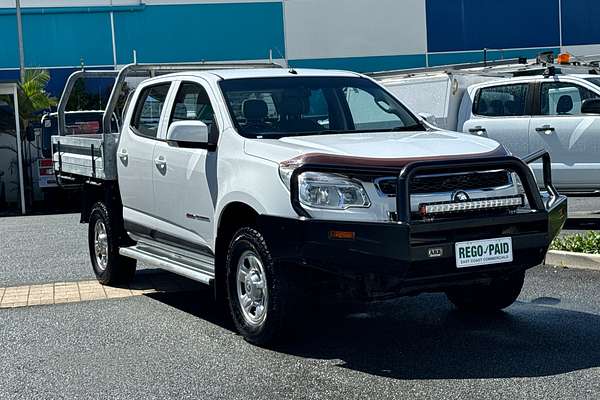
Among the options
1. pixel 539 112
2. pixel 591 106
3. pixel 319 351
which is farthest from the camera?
pixel 539 112

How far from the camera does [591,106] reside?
11.9 metres

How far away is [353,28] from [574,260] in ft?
77.2

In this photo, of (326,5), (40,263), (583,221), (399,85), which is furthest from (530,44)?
(40,263)

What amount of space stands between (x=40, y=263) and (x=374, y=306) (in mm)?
4783

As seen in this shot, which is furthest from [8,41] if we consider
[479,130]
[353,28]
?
[479,130]

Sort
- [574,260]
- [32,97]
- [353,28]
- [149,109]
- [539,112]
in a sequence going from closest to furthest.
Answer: [149,109] → [574,260] → [539,112] → [32,97] → [353,28]

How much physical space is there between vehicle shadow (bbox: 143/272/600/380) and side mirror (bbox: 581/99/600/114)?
4858 mm

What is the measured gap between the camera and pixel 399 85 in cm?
1541

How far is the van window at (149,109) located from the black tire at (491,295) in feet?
9.66

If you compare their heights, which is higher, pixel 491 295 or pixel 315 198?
pixel 315 198

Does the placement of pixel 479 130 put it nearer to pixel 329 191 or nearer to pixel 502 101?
pixel 502 101

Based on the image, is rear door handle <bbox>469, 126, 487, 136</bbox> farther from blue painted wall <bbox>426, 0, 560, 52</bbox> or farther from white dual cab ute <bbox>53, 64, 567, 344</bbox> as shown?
blue painted wall <bbox>426, 0, 560, 52</bbox>

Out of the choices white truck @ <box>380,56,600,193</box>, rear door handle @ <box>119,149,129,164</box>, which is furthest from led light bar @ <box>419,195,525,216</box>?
white truck @ <box>380,56,600,193</box>

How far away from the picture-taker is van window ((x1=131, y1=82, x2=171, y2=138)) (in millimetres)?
8258
